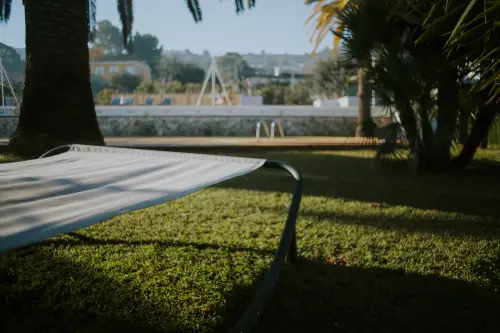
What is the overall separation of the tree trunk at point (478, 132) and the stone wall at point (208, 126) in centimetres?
1098

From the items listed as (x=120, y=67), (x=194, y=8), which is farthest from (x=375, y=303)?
(x=120, y=67)

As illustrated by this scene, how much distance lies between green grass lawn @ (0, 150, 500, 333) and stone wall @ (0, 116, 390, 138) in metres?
13.3

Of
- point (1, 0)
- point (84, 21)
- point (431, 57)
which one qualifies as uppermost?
point (1, 0)

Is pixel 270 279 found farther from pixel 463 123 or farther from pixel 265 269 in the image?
pixel 463 123

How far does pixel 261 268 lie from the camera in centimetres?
264

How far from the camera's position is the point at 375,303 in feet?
7.13

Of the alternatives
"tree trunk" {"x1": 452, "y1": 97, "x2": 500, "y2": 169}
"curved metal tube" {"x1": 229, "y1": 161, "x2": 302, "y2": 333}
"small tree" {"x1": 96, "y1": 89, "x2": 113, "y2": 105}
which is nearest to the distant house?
"small tree" {"x1": 96, "y1": 89, "x2": 113, "y2": 105}

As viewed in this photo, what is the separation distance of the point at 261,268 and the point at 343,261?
0.53 meters

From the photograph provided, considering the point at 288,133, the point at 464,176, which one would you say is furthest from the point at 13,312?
the point at 288,133

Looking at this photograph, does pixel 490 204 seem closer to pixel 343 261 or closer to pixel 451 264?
pixel 451 264

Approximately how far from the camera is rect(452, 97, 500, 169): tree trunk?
5848mm

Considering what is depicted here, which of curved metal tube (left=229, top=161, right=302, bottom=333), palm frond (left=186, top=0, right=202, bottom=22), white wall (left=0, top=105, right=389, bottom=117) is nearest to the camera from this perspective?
curved metal tube (left=229, top=161, right=302, bottom=333)

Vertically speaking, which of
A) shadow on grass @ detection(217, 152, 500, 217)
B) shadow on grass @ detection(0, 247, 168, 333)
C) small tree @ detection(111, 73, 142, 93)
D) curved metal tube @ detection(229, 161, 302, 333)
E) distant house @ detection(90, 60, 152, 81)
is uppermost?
distant house @ detection(90, 60, 152, 81)

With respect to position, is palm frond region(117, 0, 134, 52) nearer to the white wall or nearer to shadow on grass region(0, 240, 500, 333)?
the white wall
